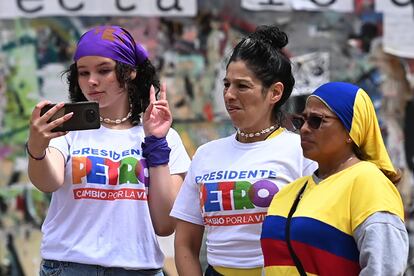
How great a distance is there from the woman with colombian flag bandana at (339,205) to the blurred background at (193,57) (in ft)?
11.0

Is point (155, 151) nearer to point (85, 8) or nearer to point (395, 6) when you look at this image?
point (85, 8)

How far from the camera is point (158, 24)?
273 inches

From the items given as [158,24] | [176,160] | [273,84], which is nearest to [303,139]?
[273,84]

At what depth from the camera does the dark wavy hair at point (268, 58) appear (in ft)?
12.6

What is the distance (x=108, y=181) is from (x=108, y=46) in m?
0.57

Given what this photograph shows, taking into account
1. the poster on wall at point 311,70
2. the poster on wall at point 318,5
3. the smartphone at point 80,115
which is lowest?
the poster on wall at point 311,70

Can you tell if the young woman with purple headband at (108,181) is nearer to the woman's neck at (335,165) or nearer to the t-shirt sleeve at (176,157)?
the t-shirt sleeve at (176,157)

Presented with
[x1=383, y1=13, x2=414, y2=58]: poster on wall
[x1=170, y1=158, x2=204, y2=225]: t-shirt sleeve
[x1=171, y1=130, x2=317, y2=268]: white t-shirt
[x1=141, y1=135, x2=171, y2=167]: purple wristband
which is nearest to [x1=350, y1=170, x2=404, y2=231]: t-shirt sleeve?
[x1=171, y1=130, x2=317, y2=268]: white t-shirt

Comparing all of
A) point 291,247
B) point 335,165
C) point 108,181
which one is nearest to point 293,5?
point 108,181

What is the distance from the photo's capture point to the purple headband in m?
4.11

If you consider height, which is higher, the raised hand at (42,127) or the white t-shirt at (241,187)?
the raised hand at (42,127)

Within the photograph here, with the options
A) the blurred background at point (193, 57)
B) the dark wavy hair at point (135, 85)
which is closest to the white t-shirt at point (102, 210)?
the dark wavy hair at point (135, 85)

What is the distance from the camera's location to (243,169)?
376 centimetres

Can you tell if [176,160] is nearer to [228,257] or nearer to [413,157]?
[228,257]
